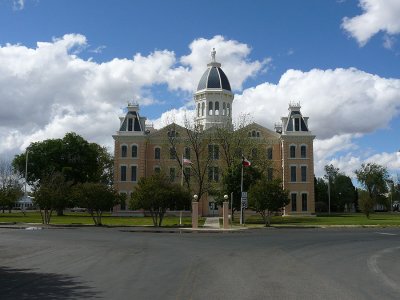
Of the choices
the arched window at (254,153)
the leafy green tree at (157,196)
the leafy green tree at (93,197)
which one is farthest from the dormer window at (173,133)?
the leafy green tree at (93,197)

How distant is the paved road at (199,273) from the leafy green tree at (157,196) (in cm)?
2290

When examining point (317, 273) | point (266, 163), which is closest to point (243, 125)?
point (266, 163)

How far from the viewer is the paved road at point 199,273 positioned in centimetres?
1003

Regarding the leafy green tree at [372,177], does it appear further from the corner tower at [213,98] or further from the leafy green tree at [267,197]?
the leafy green tree at [267,197]

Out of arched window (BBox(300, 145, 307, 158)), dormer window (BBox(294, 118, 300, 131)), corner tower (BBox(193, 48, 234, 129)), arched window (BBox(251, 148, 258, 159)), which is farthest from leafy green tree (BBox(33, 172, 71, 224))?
dormer window (BBox(294, 118, 300, 131))

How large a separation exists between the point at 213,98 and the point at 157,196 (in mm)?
34352

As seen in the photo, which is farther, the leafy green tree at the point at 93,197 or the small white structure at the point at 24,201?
the small white structure at the point at 24,201

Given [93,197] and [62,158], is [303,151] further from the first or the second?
[62,158]

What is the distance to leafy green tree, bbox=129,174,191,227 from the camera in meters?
43.2

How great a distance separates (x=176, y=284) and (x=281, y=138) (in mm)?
60263

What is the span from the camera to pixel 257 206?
45.0m

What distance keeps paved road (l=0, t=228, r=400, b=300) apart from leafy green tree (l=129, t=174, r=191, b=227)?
22898mm

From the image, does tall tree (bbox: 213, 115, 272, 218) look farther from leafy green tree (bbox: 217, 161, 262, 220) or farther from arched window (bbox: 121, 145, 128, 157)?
arched window (bbox: 121, 145, 128, 157)

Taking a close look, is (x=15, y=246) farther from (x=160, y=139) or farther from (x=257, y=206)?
(x=160, y=139)
